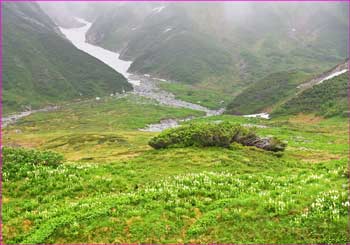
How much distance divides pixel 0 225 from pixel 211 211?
856 centimetres

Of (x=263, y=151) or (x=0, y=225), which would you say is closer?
(x=0, y=225)

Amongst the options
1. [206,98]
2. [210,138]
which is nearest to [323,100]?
[210,138]

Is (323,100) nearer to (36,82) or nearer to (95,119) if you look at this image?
(95,119)

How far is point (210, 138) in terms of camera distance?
110ft

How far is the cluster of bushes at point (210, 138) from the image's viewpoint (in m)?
33.6

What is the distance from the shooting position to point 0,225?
15.1 meters

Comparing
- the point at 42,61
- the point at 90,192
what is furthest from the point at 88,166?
the point at 42,61

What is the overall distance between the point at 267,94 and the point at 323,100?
39.2 m

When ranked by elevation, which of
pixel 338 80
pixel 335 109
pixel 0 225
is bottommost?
Result: pixel 0 225

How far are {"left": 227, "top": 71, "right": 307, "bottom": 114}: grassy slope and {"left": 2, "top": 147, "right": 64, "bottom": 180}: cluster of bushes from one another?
108 m

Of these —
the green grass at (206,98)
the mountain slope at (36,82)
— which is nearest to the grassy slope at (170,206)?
the mountain slope at (36,82)

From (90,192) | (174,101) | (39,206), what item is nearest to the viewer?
(39,206)

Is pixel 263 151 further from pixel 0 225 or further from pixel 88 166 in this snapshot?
pixel 0 225

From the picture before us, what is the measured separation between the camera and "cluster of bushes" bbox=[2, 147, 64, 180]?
20.7m
